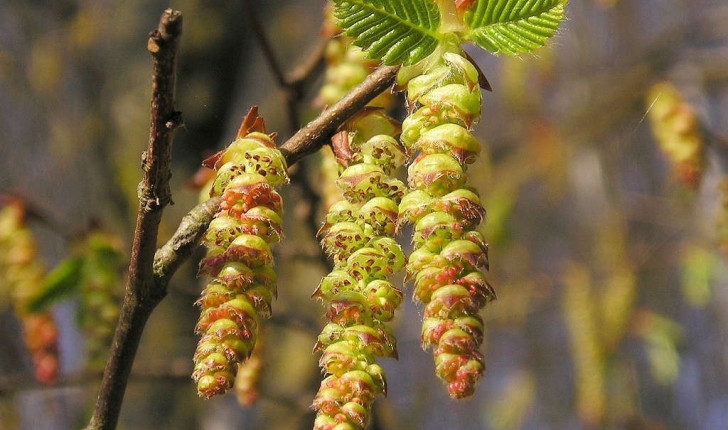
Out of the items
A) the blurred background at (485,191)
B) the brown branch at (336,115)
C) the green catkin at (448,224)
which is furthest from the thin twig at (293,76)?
Result: the green catkin at (448,224)

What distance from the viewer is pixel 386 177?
690 millimetres

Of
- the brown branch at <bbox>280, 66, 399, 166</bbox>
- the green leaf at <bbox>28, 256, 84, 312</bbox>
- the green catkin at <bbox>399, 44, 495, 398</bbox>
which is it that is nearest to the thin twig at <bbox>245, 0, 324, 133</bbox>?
the green leaf at <bbox>28, 256, 84, 312</bbox>

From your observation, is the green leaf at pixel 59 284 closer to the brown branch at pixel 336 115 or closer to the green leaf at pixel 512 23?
the brown branch at pixel 336 115

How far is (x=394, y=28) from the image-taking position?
674 millimetres

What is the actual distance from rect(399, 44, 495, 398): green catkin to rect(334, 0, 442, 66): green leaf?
0.12 feet

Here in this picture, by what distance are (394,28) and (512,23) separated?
105mm

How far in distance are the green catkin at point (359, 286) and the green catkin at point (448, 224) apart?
0.12ft

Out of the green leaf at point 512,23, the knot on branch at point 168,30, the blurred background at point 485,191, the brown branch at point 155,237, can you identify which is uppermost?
the knot on branch at point 168,30

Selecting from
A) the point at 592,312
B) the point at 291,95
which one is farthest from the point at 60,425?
the point at 291,95

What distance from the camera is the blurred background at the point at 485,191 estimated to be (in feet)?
7.00

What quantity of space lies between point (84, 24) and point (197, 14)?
54 cm

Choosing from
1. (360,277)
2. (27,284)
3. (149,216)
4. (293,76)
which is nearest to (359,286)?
(360,277)

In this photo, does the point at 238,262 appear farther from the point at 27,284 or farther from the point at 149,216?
the point at 27,284

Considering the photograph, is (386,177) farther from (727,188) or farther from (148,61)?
(148,61)
